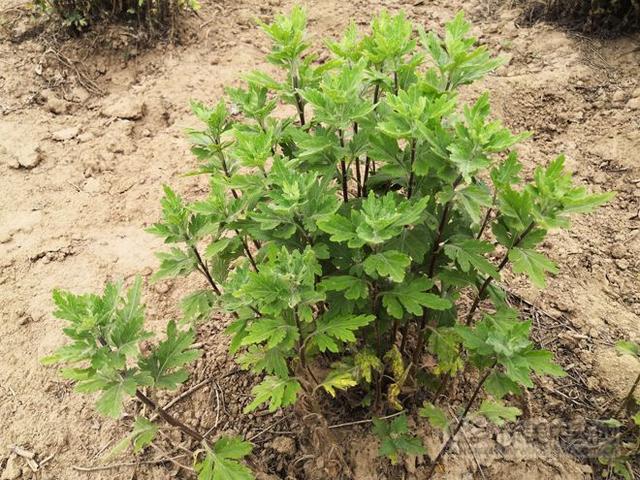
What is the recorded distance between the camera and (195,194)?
4.09 meters

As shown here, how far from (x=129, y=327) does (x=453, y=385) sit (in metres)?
1.63

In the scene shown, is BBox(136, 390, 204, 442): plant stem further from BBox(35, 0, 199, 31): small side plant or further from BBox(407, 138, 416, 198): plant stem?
BBox(35, 0, 199, 31): small side plant

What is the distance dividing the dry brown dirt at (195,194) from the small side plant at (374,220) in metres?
0.54

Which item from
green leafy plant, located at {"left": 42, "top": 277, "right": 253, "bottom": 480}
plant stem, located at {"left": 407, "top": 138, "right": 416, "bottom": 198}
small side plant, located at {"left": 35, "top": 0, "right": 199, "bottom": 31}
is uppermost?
plant stem, located at {"left": 407, "top": 138, "right": 416, "bottom": 198}

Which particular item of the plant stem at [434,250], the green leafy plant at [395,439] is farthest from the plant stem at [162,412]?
the plant stem at [434,250]

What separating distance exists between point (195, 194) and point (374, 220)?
247 centimetres

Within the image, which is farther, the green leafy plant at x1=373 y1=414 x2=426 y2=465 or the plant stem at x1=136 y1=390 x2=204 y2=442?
the green leafy plant at x1=373 y1=414 x2=426 y2=465

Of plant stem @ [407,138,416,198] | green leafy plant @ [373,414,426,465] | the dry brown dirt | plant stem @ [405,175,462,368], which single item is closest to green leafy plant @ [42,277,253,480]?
the dry brown dirt

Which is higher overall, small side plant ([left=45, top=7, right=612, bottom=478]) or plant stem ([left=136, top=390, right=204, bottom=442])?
small side plant ([left=45, top=7, right=612, bottom=478])

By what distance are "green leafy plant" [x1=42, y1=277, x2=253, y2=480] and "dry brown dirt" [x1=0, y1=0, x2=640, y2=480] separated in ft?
1.39

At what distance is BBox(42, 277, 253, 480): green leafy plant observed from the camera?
199cm

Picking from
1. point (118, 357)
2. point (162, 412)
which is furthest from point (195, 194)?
point (118, 357)

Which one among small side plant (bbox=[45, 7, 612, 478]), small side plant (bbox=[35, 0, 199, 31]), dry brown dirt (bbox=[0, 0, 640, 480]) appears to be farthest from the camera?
small side plant (bbox=[35, 0, 199, 31])

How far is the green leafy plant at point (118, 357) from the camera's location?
1.99m
